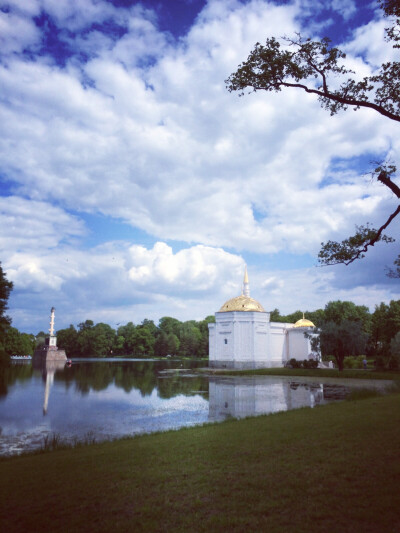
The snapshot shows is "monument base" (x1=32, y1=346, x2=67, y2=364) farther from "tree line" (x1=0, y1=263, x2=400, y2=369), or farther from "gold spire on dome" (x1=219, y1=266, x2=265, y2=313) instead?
"gold spire on dome" (x1=219, y1=266, x2=265, y2=313)

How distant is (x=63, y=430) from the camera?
15.0 metres

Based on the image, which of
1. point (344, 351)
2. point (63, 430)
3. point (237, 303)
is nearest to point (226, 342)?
point (237, 303)

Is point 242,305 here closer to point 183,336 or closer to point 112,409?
point 112,409

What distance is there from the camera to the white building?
5572 cm

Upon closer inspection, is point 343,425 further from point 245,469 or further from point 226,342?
point 226,342

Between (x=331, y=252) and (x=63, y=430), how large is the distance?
1180 centimetres

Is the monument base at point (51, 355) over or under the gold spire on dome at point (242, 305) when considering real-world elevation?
under

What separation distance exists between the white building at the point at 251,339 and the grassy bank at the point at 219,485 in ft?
152

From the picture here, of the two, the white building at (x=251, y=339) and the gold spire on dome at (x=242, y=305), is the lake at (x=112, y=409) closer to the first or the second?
the white building at (x=251, y=339)

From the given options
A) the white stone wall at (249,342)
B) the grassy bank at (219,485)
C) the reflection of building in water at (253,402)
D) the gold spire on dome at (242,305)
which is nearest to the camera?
the grassy bank at (219,485)

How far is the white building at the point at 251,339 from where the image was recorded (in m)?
55.7

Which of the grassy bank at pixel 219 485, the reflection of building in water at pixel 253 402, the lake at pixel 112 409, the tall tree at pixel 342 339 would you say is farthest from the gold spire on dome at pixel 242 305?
the grassy bank at pixel 219 485

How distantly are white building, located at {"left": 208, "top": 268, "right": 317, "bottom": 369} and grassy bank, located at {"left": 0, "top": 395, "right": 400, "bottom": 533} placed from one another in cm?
4634

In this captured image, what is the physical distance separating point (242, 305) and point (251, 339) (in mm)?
5312
